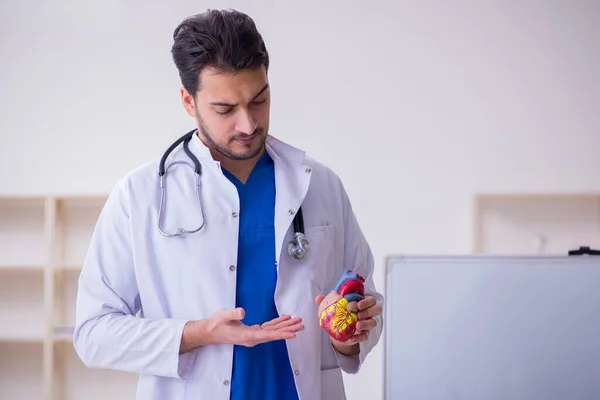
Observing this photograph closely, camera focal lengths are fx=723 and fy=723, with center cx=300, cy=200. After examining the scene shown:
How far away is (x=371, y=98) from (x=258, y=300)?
246 centimetres

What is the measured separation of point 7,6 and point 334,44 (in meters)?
1.82

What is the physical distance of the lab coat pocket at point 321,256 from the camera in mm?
1623

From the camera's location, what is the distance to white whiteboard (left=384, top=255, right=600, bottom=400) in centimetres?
111

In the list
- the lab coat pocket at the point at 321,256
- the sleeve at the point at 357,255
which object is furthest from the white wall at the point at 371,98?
the lab coat pocket at the point at 321,256

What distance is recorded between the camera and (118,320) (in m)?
1.52

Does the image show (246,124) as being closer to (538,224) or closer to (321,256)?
(321,256)

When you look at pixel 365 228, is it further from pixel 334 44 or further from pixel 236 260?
pixel 236 260

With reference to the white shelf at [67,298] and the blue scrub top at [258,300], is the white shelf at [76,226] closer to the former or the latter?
the white shelf at [67,298]

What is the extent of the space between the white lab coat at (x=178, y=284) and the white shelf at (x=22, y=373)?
2531 mm

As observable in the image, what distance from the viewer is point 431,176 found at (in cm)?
381

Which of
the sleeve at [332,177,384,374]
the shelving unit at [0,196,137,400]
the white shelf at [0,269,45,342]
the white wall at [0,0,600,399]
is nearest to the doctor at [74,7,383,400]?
the sleeve at [332,177,384,374]

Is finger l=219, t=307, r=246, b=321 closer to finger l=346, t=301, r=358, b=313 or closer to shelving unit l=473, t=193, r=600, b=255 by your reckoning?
finger l=346, t=301, r=358, b=313

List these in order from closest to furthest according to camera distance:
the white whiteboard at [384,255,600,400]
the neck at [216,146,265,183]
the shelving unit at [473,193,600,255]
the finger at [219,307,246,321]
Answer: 1. the white whiteboard at [384,255,600,400]
2. the finger at [219,307,246,321]
3. the neck at [216,146,265,183]
4. the shelving unit at [473,193,600,255]

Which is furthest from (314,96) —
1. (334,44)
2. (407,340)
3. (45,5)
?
(407,340)
